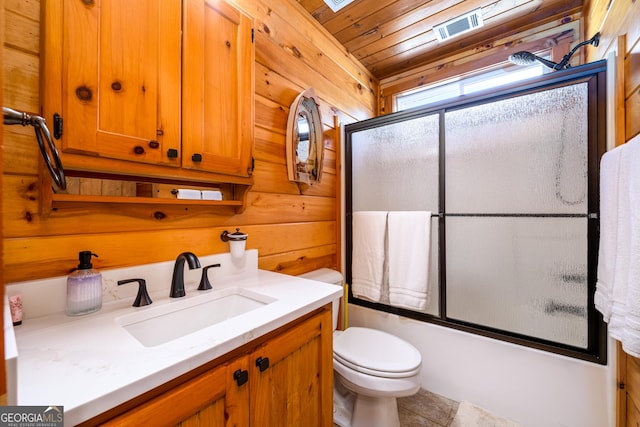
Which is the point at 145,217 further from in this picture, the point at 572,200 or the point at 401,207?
the point at 572,200

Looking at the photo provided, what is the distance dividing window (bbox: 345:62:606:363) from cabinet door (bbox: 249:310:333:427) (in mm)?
955

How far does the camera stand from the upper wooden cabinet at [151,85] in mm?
721

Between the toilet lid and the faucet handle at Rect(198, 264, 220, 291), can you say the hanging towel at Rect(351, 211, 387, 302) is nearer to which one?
the toilet lid

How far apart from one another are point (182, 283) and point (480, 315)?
5.21ft

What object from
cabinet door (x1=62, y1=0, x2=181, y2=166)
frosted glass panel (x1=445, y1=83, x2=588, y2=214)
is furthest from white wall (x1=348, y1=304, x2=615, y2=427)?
cabinet door (x1=62, y1=0, x2=181, y2=166)

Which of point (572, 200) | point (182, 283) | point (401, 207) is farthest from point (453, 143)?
point (182, 283)

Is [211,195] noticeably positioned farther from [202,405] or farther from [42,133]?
[202,405]

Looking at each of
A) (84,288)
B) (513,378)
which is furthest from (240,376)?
(513,378)

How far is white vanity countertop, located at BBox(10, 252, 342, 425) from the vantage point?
0.47m

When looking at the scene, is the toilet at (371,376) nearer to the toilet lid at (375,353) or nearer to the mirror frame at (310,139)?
the toilet lid at (375,353)

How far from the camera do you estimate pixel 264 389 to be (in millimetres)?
773

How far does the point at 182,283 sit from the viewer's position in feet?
3.31

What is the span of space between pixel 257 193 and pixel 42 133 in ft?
2.82

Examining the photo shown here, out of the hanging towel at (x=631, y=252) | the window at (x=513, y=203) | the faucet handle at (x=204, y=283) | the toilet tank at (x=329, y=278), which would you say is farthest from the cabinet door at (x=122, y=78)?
the hanging towel at (x=631, y=252)
